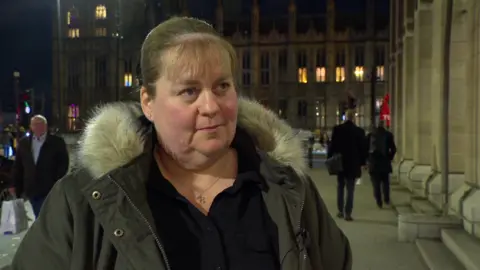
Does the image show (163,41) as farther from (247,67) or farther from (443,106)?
(247,67)

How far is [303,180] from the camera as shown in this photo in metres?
1.84

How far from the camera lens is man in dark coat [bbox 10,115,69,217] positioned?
747cm

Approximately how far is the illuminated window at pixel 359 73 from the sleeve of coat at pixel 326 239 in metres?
51.7

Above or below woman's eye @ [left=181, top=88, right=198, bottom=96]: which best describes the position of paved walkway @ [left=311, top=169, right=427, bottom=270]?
below

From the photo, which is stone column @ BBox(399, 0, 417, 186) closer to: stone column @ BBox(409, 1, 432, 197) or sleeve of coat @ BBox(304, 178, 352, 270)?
stone column @ BBox(409, 1, 432, 197)

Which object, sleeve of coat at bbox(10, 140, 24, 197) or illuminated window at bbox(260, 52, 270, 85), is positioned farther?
illuminated window at bbox(260, 52, 270, 85)

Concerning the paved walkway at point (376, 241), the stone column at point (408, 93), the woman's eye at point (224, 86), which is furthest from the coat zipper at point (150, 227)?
the stone column at point (408, 93)

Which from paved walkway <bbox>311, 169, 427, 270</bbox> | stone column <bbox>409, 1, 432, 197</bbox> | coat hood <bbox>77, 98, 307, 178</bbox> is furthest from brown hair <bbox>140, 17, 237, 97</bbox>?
stone column <bbox>409, 1, 432, 197</bbox>

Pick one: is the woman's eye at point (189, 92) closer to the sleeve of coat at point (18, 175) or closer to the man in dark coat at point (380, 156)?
the sleeve of coat at point (18, 175)

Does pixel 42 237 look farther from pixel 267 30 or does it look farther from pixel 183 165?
pixel 267 30

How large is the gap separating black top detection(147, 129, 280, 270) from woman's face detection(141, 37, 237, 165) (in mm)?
137

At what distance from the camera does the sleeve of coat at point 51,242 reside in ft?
5.08

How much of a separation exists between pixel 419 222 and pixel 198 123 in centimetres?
704

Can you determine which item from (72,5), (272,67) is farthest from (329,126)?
(72,5)
